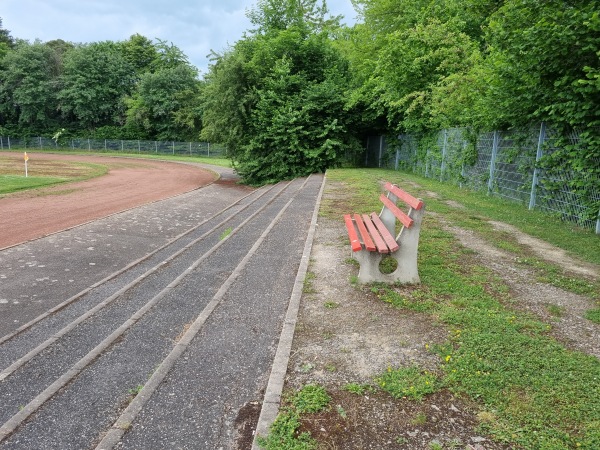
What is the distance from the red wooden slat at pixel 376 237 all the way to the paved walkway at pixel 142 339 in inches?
37.7

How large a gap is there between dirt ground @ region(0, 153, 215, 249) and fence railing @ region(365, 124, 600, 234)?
1144 centimetres

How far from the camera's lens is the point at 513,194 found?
11.0 metres

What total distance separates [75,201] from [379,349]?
15429 millimetres

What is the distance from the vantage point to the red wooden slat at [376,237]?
4.45 metres

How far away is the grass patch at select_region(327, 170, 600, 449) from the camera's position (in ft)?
8.20

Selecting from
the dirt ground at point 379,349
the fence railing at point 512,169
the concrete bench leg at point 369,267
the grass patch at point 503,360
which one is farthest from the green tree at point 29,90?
the grass patch at point 503,360

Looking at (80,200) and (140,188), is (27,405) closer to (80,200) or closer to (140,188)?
(80,200)

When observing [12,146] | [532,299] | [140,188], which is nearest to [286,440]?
[532,299]

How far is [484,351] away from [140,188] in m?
20.5

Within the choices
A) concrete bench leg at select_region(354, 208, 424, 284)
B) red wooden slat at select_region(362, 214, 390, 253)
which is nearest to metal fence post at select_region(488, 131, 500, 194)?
red wooden slat at select_region(362, 214, 390, 253)

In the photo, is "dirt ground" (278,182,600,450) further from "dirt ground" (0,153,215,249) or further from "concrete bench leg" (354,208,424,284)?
"dirt ground" (0,153,215,249)

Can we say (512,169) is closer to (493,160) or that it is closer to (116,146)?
(493,160)

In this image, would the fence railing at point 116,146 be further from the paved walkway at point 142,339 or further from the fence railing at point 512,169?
the paved walkway at point 142,339

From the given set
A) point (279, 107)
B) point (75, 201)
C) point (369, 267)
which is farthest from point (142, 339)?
point (279, 107)
